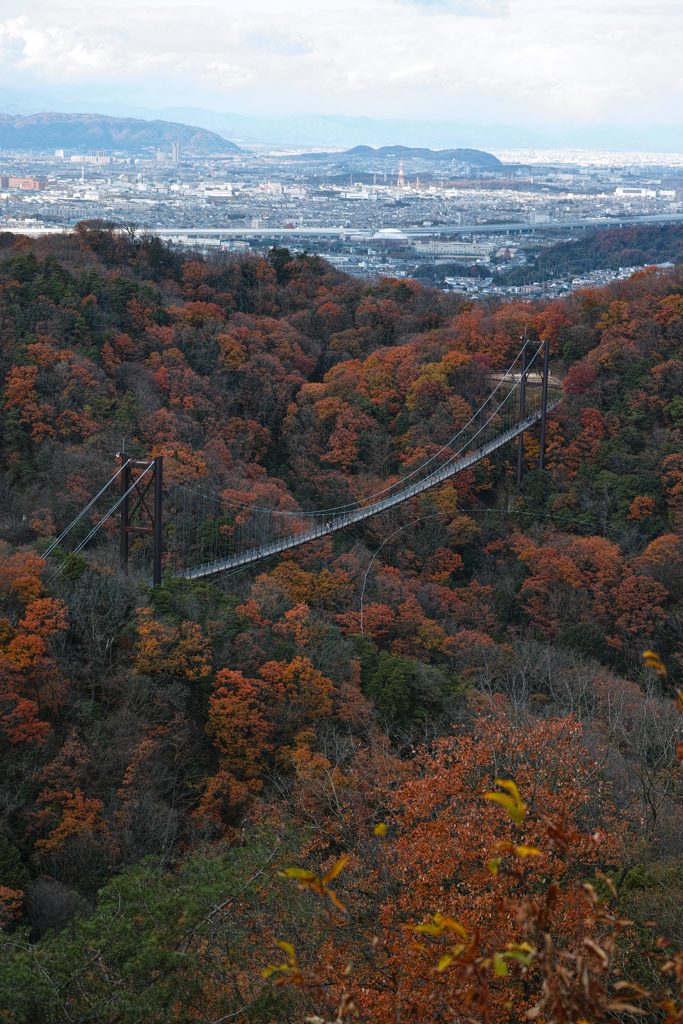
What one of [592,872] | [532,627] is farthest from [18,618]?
[532,627]

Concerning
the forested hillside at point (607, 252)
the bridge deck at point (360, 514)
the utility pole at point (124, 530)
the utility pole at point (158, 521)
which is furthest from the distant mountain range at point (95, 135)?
the utility pole at point (158, 521)

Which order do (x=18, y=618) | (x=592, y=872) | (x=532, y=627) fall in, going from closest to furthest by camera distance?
(x=592, y=872) → (x=18, y=618) → (x=532, y=627)

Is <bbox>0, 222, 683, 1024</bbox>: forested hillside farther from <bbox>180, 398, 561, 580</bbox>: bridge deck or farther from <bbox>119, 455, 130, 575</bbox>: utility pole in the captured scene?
<bbox>119, 455, 130, 575</bbox>: utility pole

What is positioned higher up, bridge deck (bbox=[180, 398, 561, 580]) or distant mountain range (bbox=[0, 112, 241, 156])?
distant mountain range (bbox=[0, 112, 241, 156])

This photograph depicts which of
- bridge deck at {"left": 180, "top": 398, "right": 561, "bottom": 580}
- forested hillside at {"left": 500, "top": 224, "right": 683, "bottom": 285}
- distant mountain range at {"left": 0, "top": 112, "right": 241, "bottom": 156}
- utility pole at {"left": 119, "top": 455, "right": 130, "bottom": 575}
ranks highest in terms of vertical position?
distant mountain range at {"left": 0, "top": 112, "right": 241, "bottom": 156}

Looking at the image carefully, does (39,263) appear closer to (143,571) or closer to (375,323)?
(375,323)

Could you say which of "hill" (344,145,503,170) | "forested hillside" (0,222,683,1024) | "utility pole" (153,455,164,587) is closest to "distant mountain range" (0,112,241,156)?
"hill" (344,145,503,170)

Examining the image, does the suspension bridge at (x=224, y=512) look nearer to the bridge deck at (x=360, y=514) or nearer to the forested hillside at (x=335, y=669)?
the bridge deck at (x=360, y=514)
